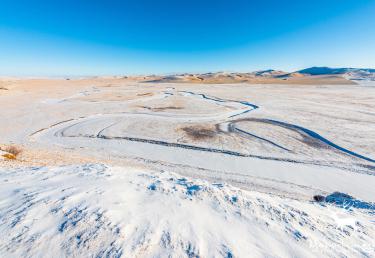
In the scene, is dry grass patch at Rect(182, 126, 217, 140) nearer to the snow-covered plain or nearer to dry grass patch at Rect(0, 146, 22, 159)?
the snow-covered plain

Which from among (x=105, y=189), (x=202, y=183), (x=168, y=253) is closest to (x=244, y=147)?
(x=202, y=183)

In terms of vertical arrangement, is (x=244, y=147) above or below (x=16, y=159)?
below

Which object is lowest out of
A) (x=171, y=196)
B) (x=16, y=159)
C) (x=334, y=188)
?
(x=334, y=188)

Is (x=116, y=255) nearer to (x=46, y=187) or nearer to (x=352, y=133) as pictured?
(x=46, y=187)

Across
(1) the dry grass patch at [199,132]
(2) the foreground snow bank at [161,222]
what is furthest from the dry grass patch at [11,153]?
(1) the dry grass patch at [199,132]

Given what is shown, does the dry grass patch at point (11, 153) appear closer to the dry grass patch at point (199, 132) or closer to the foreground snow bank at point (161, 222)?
the foreground snow bank at point (161, 222)

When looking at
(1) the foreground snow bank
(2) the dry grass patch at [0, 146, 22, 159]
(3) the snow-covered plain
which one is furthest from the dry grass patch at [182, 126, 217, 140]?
(2) the dry grass patch at [0, 146, 22, 159]
